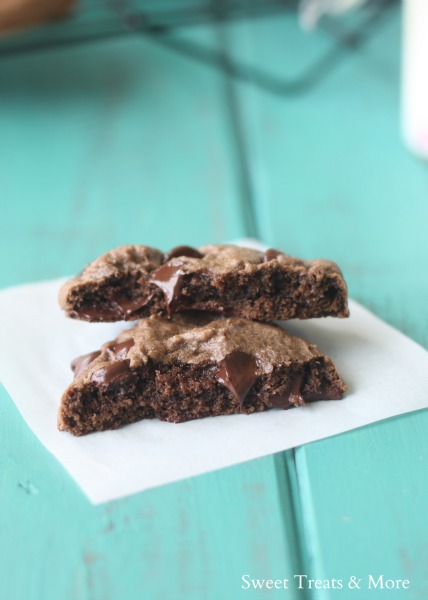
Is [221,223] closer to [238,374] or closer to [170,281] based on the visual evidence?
[170,281]

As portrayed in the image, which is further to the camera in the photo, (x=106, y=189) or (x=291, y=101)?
(x=291, y=101)

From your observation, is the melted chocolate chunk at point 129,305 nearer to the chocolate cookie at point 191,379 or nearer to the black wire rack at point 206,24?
the chocolate cookie at point 191,379

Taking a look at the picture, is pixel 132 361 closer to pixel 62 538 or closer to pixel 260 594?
pixel 62 538

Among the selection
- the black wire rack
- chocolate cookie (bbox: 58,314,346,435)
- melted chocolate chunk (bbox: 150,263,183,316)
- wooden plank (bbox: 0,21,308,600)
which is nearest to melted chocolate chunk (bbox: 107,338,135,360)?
chocolate cookie (bbox: 58,314,346,435)

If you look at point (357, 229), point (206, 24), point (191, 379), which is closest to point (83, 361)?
point (191, 379)

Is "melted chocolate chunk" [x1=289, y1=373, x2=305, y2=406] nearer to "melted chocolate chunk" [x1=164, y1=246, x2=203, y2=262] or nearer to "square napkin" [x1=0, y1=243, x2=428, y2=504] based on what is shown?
"square napkin" [x1=0, y1=243, x2=428, y2=504]

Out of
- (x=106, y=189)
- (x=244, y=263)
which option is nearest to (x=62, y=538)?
(x=244, y=263)

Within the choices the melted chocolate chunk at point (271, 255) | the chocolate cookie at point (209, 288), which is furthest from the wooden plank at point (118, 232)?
the melted chocolate chunk at point (271, 255)
